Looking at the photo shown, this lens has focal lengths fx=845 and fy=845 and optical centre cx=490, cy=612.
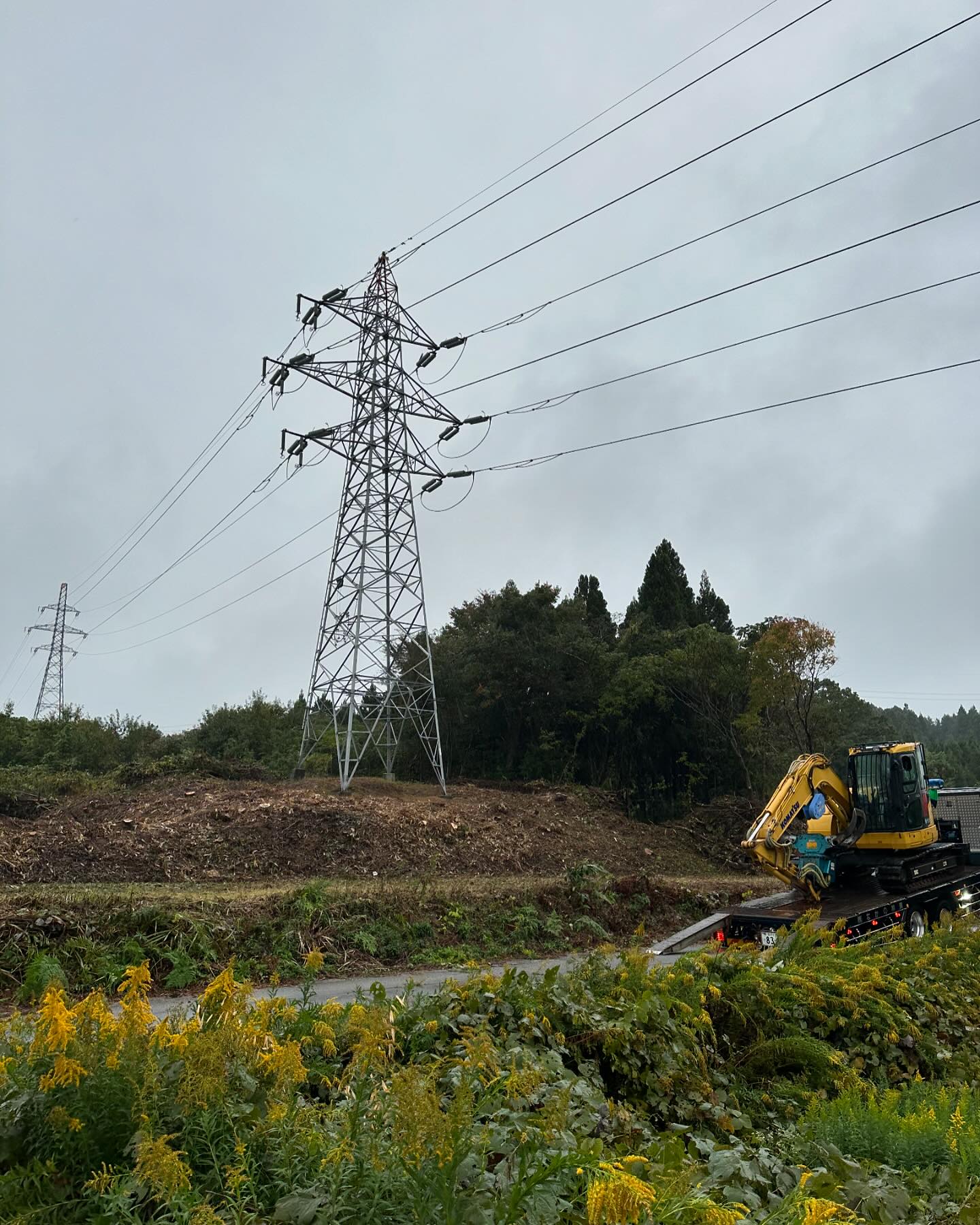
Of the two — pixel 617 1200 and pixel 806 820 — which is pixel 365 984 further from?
pixel 617 1200

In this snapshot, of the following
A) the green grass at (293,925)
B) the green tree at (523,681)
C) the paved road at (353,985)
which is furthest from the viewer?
the green tree at (523,681)

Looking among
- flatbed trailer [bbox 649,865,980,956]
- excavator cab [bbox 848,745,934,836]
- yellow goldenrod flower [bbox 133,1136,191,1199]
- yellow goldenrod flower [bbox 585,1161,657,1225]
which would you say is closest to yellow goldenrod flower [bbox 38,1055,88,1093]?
yellow goldenrod flower [bbox 133,1136,191,1199]

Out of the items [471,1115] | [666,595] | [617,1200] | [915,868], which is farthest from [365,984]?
Answer: [666,595]

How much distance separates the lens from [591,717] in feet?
94.3

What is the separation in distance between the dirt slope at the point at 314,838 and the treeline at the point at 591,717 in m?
4.74

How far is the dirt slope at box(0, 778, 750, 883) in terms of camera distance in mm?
14398

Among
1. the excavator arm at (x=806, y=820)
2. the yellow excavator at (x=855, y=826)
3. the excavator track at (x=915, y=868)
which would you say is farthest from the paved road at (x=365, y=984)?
the excavator track at (x=915, y=868)

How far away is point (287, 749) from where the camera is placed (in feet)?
110

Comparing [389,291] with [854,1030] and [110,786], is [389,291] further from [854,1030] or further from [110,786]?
[854,1030]

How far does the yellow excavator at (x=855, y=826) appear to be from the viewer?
12258mm

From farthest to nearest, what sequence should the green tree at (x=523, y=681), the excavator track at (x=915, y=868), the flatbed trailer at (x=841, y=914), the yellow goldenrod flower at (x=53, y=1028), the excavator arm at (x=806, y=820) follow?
the green tree at (x=523, y=681) → the excavator arm at (x=806, y=820) → the excavator track at (x=915, y=868) → the flatbed trailer at (x=841, y=914) → the yellow goldenrod flower at (x=53, y=1028)

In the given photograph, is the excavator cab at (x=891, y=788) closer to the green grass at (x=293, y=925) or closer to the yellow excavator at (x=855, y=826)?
the yellow excavator at (x=855, y=826)

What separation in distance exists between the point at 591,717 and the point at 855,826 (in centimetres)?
1537

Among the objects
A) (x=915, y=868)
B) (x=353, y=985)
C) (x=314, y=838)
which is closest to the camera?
(x=353, y=985)
